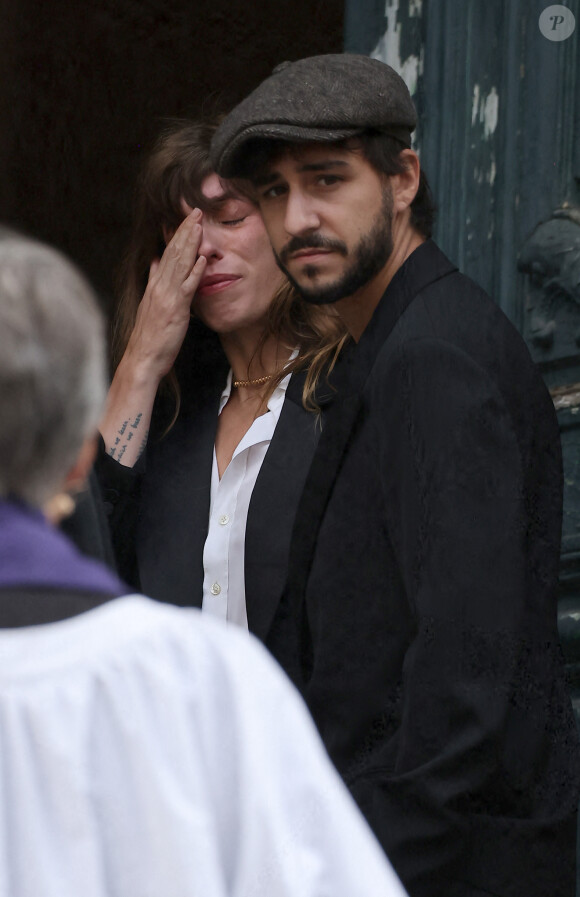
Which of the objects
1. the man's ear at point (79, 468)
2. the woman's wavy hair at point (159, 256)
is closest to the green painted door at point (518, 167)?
the woman's wavy hair at point (159, 256)

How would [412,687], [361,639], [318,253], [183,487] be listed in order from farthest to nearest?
[183,487]
[318,253]
[361,639]
[412,687]

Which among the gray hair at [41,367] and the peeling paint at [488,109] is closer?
the gray hair at [41,367]

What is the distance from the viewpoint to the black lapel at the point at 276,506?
175 centimetres

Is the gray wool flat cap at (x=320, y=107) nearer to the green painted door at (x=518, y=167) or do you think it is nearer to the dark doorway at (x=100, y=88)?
the green painted door at (x=518, y=167)

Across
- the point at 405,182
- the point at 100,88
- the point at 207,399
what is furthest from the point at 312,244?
the point at 100,88

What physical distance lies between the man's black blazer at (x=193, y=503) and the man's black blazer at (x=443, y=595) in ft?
0.87

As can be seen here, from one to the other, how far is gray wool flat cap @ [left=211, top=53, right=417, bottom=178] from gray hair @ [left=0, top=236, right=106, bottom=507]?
2.46ft

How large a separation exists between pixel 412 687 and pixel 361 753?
0.17 m

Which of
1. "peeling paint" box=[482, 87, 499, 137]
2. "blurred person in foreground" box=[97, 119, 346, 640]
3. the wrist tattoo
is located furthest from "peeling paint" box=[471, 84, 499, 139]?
the wrist tattoo

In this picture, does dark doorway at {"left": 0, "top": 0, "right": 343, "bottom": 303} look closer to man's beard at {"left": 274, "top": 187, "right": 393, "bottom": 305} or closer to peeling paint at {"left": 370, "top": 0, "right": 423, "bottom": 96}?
peeling paint at {"left": 370, "top": 0, "right": 423, "bottom": 96}

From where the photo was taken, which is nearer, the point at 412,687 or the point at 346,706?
the point at 412,687

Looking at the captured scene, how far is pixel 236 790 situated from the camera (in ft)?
2.89

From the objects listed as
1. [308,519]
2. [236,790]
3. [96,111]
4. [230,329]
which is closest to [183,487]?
[230,329]

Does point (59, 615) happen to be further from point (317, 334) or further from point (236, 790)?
point (317, 334)
